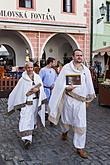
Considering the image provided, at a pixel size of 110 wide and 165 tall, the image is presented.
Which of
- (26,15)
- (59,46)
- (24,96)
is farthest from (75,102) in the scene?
(59,46)

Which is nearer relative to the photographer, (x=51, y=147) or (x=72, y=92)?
(x=72, y=92)

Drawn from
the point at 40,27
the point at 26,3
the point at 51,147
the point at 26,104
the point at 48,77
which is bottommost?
the point at 51,147

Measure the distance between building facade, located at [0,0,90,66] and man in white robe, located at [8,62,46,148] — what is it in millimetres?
12119

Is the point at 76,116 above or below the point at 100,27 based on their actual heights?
below

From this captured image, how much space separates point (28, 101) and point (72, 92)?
1.04 m

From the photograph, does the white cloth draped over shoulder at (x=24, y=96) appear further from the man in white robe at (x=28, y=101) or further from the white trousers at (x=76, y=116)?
the white trousers at (x=76, y=116)

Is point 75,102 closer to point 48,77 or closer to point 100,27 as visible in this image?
point 48,77

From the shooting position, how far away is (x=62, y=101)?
21.7ft

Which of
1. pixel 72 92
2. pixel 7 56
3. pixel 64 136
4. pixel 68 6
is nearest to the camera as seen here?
pixel 72 92

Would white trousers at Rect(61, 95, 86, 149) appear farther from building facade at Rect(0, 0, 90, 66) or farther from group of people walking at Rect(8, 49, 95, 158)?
building facade at Rect(0, 0, 90, 66)

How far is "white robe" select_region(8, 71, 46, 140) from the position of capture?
6859 millimetres

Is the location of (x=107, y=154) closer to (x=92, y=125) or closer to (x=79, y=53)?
(x=79, y=53)

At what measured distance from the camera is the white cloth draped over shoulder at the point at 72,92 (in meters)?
6.41

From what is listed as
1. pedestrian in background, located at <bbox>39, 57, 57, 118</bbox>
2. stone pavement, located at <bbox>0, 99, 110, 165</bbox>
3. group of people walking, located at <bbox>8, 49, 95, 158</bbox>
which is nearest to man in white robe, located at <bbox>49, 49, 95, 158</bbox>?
group of people walking, located at <bbox>8, 49, 95, 158</bbox>
